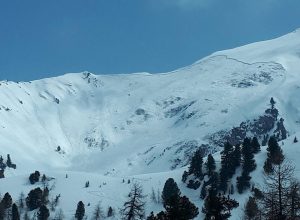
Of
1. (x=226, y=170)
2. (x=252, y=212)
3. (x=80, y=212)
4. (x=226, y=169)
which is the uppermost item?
(x=226, y=169)

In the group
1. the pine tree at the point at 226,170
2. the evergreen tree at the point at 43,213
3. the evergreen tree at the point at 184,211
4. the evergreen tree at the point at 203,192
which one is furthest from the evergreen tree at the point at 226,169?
the evergreen tree at the point at 184,211

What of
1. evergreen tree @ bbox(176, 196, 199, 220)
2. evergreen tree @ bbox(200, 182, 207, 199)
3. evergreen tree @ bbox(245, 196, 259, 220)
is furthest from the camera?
evergreen tree @ bbox(200, 182, 207, 199)

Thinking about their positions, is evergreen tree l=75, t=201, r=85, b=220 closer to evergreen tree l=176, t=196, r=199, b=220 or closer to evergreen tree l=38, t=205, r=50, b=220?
evergreen tree l=38, t=205, r=50, b=220

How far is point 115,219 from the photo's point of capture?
19650 cm

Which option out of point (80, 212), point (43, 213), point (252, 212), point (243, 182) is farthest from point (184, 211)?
point (80, 212)

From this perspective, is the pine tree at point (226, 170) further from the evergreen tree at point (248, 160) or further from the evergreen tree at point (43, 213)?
the evergreen tree at point (43, 213)

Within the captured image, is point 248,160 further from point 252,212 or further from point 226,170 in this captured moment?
point 252,212

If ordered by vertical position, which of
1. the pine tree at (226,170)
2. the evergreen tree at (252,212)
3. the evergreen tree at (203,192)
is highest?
the pine tree at (226,170)

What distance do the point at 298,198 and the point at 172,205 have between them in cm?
1015

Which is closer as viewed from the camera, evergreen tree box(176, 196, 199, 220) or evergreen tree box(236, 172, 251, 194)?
evergreen tree box(176, 196, 199, 220)

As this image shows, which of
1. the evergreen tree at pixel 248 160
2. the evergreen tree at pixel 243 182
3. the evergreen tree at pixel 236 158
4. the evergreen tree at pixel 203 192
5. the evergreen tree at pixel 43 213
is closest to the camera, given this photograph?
the evergreen tree at pixel 243 182

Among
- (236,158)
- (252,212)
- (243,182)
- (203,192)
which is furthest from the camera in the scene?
(236,158)

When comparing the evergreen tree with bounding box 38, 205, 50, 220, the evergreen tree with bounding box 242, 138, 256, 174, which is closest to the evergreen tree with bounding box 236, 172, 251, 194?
the evergreen tree with bounding box 242, 138, 256, 174

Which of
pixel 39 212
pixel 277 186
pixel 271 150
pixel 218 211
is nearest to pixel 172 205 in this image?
pixel 218 211
